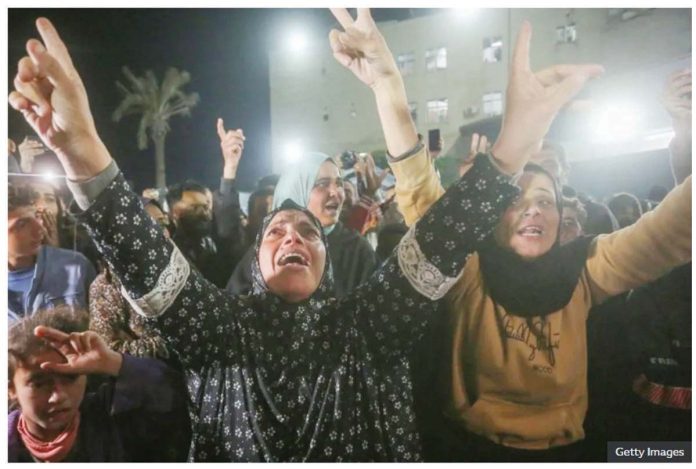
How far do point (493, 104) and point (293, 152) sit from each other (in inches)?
29.2

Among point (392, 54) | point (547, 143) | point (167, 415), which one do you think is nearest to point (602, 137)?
point (547, 143)

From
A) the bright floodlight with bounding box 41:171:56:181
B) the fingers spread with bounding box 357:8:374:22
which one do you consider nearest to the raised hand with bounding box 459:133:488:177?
the fingers spread with bounding box 357:8:374:22

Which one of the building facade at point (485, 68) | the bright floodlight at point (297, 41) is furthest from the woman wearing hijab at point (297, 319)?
the bright floodlight at point (297, 41)

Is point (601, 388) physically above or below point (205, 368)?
below

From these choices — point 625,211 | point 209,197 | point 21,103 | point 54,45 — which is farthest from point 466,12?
point 21,103

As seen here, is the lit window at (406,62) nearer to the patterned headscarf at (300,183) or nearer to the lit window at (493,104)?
the lit window at (493,104)

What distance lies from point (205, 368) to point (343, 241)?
0.63 metres

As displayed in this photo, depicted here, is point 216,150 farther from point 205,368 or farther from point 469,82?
point 469,82

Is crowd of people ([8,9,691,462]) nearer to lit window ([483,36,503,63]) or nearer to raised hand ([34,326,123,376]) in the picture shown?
raised hand ([34,326,123,376])

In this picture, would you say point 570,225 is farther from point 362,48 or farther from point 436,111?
point 362,48

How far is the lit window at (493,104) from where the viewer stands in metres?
2.10

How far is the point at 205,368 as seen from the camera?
196cm

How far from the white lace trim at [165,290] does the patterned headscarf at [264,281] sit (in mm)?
230

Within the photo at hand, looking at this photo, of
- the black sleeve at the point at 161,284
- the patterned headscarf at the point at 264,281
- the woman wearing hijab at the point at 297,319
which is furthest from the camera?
the patterned headscarf at the point at 264,281
